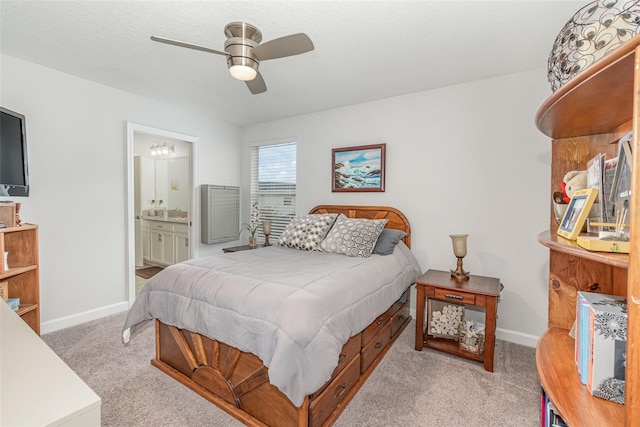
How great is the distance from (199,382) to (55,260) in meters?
2.12

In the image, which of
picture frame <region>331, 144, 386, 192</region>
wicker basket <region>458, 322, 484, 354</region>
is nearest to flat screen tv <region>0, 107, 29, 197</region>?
picture frame <region>331, 144, 386, 192</region>

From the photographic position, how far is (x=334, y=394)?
5.74 ft

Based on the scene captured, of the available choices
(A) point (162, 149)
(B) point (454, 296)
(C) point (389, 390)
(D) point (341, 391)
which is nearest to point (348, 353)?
(D) point (341, 391)

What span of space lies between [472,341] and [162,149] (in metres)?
5.85

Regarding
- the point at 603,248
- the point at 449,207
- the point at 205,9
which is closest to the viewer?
the point at 603,248

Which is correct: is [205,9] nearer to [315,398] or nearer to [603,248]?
[603,248]

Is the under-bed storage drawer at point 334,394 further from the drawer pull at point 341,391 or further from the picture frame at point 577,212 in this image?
the picture frame at point 577,212

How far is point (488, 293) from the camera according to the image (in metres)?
2.27

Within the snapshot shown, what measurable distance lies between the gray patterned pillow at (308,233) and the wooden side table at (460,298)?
109 cm

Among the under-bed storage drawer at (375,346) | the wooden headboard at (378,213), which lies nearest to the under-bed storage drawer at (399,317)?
the under-bed storage drawer at (375,346)

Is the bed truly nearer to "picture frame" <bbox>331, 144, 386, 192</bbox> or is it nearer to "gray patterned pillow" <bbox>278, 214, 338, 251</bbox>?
"gray patterned pillow" <bbox>278, 214, 338, 251</bbox>

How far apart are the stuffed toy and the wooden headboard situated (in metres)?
2.06

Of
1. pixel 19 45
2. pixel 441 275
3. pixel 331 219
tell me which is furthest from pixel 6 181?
pixel 441 275

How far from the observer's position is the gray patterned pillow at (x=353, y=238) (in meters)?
2.75
